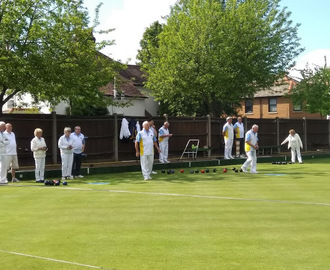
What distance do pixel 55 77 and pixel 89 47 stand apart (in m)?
2.60

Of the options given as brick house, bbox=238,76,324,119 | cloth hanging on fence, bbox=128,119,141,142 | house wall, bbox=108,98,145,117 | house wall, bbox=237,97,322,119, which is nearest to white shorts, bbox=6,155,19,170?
cloth hanging on fence, bbox=128,119,141,142

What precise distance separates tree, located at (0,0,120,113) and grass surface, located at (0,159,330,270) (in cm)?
617

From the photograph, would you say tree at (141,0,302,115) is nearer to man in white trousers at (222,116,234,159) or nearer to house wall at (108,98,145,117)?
house wall at (108,98,145,117)

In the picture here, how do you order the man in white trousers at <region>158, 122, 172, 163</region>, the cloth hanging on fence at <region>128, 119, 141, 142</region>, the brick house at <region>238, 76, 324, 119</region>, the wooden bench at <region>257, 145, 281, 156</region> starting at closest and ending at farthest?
→ the man in white trousers at <region>158, 122, 172, 163</region> → the cloth hanging on fence at <region>128, 119, 141, 142</region> → the wooden bench at <region>257, 145, 281, 156</region> → the brick house at <region>238, 76, 324, 119</region>

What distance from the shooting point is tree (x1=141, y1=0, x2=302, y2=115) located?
29.9m

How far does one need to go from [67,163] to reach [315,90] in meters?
26.5

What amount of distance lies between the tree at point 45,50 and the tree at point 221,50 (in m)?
12.0

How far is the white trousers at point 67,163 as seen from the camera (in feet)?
47.8

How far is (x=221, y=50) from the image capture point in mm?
29344

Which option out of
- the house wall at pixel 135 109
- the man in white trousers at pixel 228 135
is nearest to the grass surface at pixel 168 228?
the man in white trousers at pixel 228 135

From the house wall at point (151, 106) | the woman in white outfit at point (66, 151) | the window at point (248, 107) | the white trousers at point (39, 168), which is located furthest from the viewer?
the window at point (248, 107)

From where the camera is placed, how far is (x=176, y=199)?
961cm

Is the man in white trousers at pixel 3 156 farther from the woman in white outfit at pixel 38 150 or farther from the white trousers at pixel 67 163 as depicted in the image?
the white trousers at pixel 67 163

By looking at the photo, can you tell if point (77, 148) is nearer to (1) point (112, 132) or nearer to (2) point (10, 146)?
(2) point (10, 146)
